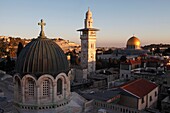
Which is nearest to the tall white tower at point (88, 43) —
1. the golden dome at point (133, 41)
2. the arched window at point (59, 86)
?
the arched window at point (59, 86)

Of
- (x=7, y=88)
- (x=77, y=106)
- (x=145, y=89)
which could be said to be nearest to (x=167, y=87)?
(x=145, y=89)

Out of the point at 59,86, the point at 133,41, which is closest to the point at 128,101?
the point at 59,86

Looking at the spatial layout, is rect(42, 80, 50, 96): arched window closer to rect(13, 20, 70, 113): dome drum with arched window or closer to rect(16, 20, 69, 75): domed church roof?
rect(13, 20, 70, 113): dome drum with arched window

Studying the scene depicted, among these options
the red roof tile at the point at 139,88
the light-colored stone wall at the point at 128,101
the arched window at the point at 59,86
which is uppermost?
the arched window at the point at 59,86

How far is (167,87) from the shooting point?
99.4 ft

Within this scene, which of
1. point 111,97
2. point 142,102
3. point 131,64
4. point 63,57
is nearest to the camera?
point 63,57

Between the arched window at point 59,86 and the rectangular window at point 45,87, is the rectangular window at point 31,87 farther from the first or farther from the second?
the arched window at point 59,86

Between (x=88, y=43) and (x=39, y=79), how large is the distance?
39.5 metres

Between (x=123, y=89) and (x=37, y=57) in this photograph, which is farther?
(x=123, y=89)

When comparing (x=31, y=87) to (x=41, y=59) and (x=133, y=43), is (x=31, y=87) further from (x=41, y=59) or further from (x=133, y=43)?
(x=133, y=43)

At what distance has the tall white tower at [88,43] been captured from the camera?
51.2m

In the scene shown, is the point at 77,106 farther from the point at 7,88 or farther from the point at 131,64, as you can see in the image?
the point at 131,64

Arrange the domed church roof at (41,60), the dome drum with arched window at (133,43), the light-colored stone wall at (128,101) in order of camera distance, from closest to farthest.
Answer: the domed church roof at (41,60) < the light-colored stone wall at (128,101) < the dome drum with arched window at (133,43)

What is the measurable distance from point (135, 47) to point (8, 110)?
82.7 metres
